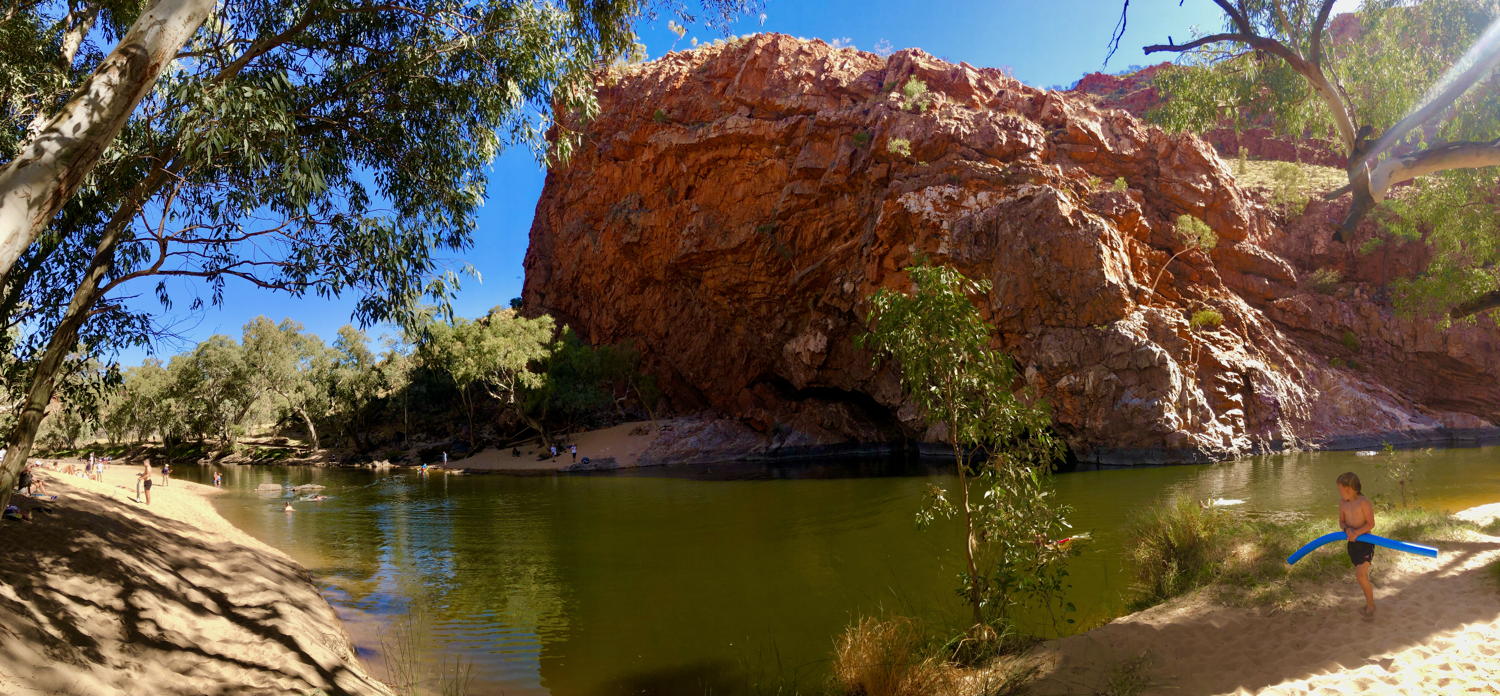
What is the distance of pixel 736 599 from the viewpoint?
9828 mm

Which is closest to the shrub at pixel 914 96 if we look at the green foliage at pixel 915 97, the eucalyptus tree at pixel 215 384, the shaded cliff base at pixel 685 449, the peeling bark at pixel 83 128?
the green foliage at pixel 915 97

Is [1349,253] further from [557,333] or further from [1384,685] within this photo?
[557,333]

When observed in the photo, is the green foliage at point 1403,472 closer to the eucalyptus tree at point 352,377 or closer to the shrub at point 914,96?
the shrub at point 914,96

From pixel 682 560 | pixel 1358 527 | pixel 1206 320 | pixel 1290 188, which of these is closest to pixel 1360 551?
pixel 1358 527

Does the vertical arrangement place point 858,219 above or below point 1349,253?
above

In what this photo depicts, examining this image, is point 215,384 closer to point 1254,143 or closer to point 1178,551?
point 1178,551

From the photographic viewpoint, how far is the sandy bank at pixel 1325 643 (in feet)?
15.3

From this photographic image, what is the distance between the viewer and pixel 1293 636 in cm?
553

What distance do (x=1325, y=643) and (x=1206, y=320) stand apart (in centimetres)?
2757

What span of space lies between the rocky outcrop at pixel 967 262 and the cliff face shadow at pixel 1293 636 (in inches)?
862

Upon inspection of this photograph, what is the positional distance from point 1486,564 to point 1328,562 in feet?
4.10

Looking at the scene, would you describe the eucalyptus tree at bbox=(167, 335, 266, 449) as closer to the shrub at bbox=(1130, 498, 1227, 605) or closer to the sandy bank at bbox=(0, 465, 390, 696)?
the sandy bank at bbox=(0, 465, 390, 696)

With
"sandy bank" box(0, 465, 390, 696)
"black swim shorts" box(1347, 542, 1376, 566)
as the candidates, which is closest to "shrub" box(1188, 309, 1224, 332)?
"black swim shorts" box(1347, 542, 1376, 566)

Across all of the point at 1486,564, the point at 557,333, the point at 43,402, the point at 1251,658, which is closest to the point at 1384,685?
the point at 1251,658
